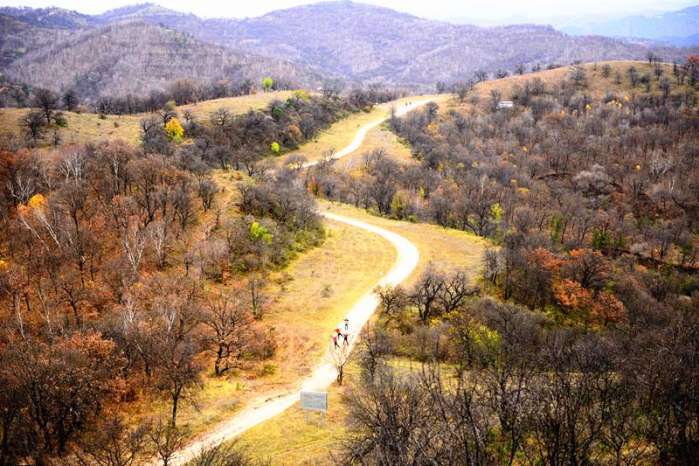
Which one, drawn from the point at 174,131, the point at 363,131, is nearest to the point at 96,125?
the point at 174,131

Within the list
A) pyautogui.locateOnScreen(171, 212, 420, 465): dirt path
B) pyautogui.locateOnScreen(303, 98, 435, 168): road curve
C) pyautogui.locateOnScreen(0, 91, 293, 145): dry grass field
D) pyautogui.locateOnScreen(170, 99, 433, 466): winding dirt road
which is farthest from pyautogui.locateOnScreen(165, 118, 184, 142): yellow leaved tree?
pyautogui.locateOnScreen(171, 212, 420, 465): dirt path

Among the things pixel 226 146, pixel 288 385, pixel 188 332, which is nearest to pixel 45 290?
pixel 188 332

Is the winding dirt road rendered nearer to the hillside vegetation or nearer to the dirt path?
the dirt path

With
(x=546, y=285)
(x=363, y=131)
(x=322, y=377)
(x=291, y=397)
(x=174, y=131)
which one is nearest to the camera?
(x=291, y=397)

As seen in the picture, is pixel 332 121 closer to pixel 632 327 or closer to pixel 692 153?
pixel 692 153

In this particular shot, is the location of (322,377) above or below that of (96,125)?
below

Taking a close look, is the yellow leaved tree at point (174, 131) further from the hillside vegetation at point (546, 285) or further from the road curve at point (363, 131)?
the hillside vegetation at point (546, 285)

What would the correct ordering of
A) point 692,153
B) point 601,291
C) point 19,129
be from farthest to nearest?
point 692,153
point 19,129
point 601,291

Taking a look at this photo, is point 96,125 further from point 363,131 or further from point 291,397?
point 291,397
